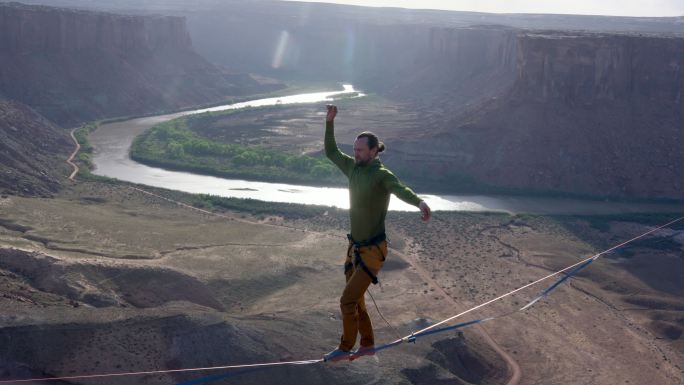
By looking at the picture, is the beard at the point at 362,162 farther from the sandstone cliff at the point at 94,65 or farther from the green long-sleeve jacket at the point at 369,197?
the sandstone cliff at the point at 94,65


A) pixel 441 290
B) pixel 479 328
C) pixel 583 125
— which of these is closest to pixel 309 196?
pixel 441 290

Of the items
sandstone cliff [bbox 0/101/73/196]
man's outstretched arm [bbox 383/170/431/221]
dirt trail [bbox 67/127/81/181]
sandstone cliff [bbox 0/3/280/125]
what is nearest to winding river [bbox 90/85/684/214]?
dirt trail [bbox 67/127/81/181]

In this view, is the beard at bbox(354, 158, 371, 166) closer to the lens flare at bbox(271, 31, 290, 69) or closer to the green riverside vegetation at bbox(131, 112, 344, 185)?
the green riverside vegetation at bbox(131, 112, 344, 185)

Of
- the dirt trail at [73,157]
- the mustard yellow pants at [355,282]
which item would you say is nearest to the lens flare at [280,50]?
the dirt trail at [73,157]

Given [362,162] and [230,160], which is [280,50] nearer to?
[230,160]

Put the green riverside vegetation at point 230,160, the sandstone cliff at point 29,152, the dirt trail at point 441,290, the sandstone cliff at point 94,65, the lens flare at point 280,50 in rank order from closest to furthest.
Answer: the dirt trail at point 441,290
the sandstone cliff at point 29,152
the green riverside vegetation at point 230,160
the sandstone cliff at point 94,65
the lens flare at point 280,50

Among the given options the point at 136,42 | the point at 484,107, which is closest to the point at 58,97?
the point at 136,42
